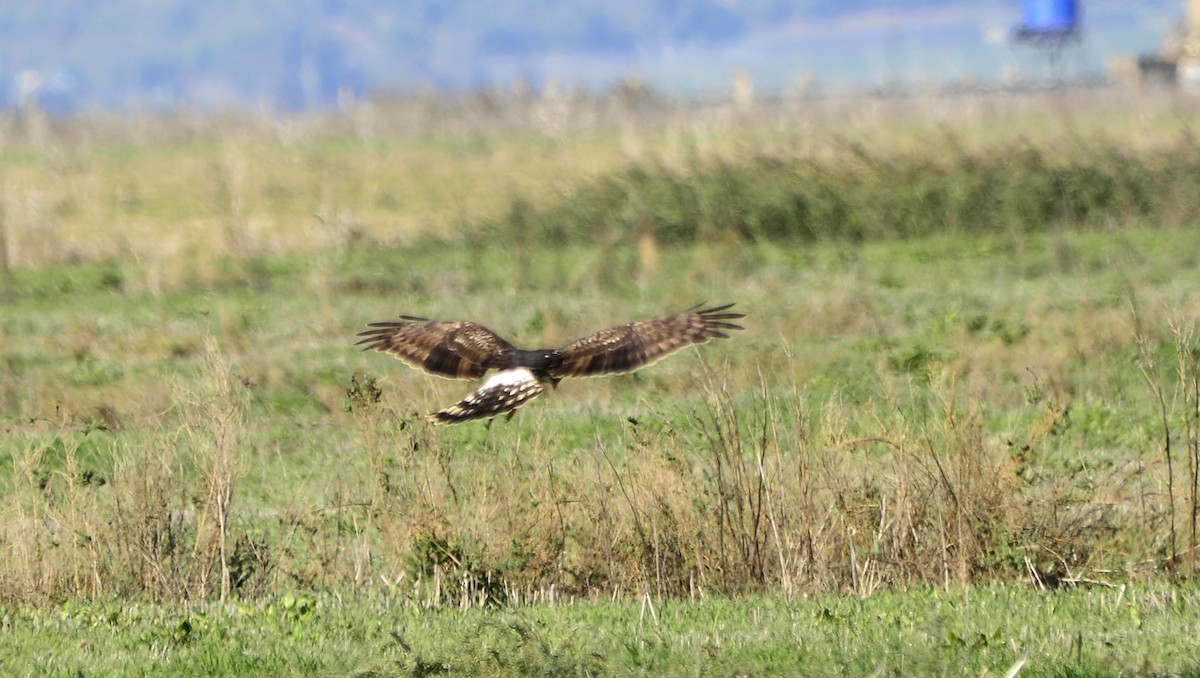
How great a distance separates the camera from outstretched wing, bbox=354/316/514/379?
9180 mm

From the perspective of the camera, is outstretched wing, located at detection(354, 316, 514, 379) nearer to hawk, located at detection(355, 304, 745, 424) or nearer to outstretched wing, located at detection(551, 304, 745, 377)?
hawk, located at detection(355, 304, 745, 424)

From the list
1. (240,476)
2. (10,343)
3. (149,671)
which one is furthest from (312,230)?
(149,671)

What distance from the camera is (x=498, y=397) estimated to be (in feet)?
28.5

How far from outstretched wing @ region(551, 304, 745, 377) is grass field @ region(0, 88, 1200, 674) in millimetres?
314

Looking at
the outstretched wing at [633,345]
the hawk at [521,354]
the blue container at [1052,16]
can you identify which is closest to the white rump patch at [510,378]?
the hawk at [521,354]

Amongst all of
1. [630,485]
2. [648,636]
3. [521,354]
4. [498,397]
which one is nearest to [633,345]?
[521,354]

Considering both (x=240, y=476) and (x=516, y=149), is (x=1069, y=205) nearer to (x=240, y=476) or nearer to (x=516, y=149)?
(x=240, y=476)

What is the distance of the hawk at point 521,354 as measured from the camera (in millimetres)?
8680

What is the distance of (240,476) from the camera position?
9562mm

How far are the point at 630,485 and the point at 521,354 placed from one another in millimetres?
979

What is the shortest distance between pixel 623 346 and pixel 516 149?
4543 cm

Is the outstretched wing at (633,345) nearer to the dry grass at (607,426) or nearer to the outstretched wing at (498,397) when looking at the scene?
the outstretched wing at (498,397)

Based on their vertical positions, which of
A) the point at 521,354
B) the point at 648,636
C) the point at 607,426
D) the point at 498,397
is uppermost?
the point at 521,354

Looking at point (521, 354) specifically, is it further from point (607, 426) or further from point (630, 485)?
point (607, 426)
